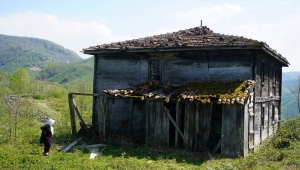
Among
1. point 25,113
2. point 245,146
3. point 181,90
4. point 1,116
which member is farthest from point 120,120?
point 25,113

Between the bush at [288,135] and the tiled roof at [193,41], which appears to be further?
the bush at [288,135]

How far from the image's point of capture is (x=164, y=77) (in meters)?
15.5

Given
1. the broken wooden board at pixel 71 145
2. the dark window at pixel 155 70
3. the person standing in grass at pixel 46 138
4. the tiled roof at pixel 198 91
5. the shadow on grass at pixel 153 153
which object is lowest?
the shadow on grass at pixel 153 153

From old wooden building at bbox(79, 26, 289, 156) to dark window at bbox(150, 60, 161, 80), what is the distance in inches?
2.1

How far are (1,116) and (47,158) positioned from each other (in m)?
11.9

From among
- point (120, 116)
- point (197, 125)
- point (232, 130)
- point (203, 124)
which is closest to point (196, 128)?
point (197, 125)

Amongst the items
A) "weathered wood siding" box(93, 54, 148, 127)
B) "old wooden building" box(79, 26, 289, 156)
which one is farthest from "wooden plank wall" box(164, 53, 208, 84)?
"weathered wood siding" box(93, 54, 148, 127)

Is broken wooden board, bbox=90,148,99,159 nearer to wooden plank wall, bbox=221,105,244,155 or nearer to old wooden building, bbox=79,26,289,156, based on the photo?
old wooden building, bbox=79,26,289,156

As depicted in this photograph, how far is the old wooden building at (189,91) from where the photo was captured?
12297 millimetres

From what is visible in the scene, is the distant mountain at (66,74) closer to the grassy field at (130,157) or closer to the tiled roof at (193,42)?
the tiled roof at (193,42)

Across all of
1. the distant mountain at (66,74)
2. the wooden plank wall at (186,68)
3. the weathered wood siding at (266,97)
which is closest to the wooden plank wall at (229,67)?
the wooden plank wall at (186,68)

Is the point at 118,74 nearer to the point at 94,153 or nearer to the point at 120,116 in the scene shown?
the point at 120,116

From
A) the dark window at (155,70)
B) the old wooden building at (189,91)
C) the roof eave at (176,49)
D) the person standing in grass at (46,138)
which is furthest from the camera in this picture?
the dark window at (155,70)

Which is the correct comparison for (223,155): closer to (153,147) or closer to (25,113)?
(153,147)
